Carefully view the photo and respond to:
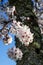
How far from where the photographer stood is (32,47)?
6.34 meters

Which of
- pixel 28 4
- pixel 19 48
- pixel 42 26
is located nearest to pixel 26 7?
pixel 28 4

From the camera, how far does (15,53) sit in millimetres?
6422

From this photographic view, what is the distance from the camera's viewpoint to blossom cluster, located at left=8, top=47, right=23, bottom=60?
245 inches

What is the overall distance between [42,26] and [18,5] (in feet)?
2.57

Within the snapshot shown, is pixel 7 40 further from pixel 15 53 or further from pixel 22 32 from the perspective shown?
pixel 22 32

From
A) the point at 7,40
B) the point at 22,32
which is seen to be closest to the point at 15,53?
the point at 7,40

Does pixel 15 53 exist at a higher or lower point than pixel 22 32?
lower

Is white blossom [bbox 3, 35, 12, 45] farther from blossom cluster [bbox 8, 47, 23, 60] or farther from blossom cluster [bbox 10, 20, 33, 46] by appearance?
blossom cluster [bbox 10, 20, 33, 46]

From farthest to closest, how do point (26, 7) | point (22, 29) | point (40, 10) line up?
point (40, 10), point (26, 7), point (22, 29)

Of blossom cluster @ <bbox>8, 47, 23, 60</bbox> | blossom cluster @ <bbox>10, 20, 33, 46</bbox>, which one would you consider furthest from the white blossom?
blossom cluster @ <bbox>10, 20, 33, 46</bbox>

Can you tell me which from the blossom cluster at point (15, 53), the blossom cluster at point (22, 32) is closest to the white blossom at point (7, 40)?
the blossom cluster at point (15, 53)

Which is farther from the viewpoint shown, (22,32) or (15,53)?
(15,53)

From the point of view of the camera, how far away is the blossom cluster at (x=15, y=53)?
6.23 meters

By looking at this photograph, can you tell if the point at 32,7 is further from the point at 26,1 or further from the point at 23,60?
the point at 23,60
